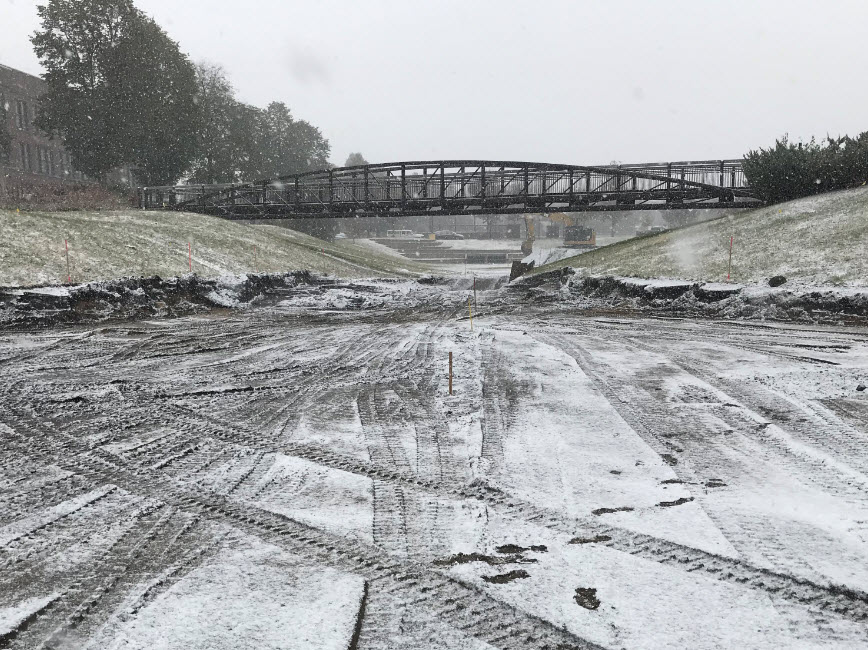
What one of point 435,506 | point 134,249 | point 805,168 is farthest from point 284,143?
point 435,506

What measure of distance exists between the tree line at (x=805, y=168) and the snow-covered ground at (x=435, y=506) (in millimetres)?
18349

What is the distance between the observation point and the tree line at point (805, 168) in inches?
892

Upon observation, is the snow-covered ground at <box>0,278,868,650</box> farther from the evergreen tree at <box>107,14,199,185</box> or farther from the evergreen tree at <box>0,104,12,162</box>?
the evergreen tree at <box>0,104,12,162</box>

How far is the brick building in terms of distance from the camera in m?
55.5

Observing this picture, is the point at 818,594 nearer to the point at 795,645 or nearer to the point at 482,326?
the point at 795,645

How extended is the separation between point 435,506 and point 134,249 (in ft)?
58.7

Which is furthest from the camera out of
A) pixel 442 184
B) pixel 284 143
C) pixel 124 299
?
pixel 284 143

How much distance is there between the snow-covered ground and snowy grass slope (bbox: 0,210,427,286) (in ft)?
25.3

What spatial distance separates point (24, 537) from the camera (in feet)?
12.0

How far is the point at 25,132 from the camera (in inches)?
2283

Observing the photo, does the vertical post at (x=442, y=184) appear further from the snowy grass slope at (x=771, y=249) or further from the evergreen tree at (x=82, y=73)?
the evergreen tree at (x=82, y=73)

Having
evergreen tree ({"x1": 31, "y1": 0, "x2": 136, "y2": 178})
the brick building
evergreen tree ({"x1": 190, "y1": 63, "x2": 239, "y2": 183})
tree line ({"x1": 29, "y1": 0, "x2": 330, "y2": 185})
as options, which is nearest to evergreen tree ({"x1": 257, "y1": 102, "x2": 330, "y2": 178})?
evergreen tree ({"x1": 190, "y1": 63, "x2": 239, "y2": 183})

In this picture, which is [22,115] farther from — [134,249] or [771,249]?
[771,249]

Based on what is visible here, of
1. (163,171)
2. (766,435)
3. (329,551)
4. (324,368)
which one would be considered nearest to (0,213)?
(324,368)
